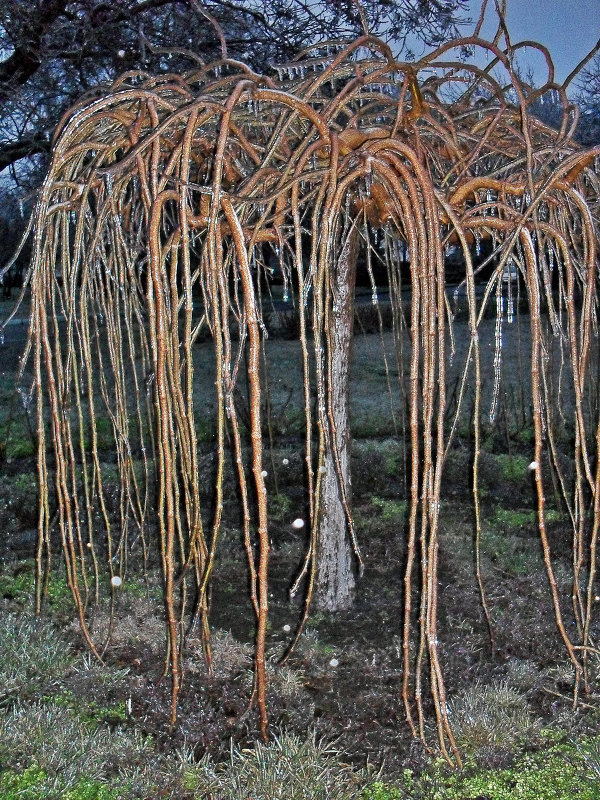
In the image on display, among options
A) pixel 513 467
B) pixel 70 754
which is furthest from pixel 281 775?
pixel 513 467

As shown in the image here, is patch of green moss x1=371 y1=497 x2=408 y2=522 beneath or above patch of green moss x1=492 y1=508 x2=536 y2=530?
above

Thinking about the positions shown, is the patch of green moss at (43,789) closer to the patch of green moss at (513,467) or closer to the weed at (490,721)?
the weed at (490,721)

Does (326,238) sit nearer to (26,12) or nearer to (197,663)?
(197,663)

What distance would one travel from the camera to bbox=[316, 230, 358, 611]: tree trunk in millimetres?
2752

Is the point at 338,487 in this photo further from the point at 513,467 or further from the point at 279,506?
the point at 513,467

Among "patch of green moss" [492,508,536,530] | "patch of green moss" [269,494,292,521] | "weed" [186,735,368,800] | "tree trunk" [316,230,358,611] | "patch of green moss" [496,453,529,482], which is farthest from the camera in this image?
"patch of green moss" [496,453,529,482]

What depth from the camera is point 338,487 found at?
2859 mm

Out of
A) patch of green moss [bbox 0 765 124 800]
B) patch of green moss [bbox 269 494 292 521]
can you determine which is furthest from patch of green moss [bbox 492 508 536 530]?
patch of green moss [bbox 0 765 124 800]

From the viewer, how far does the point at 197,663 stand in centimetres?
242

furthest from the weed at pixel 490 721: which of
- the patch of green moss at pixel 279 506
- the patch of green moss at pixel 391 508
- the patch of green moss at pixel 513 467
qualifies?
the patch of green moss at pixel 513 467

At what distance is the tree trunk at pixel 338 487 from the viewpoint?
2752mm

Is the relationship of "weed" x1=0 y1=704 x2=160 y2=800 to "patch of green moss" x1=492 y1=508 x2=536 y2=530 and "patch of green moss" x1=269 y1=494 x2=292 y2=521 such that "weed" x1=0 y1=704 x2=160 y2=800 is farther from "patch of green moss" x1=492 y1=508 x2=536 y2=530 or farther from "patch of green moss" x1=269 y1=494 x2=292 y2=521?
"patch of green moss" x1=492 y1=508 x2=536 y2=530

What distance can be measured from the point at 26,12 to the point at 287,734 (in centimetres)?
301

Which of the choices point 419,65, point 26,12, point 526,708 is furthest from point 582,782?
point 26,12
